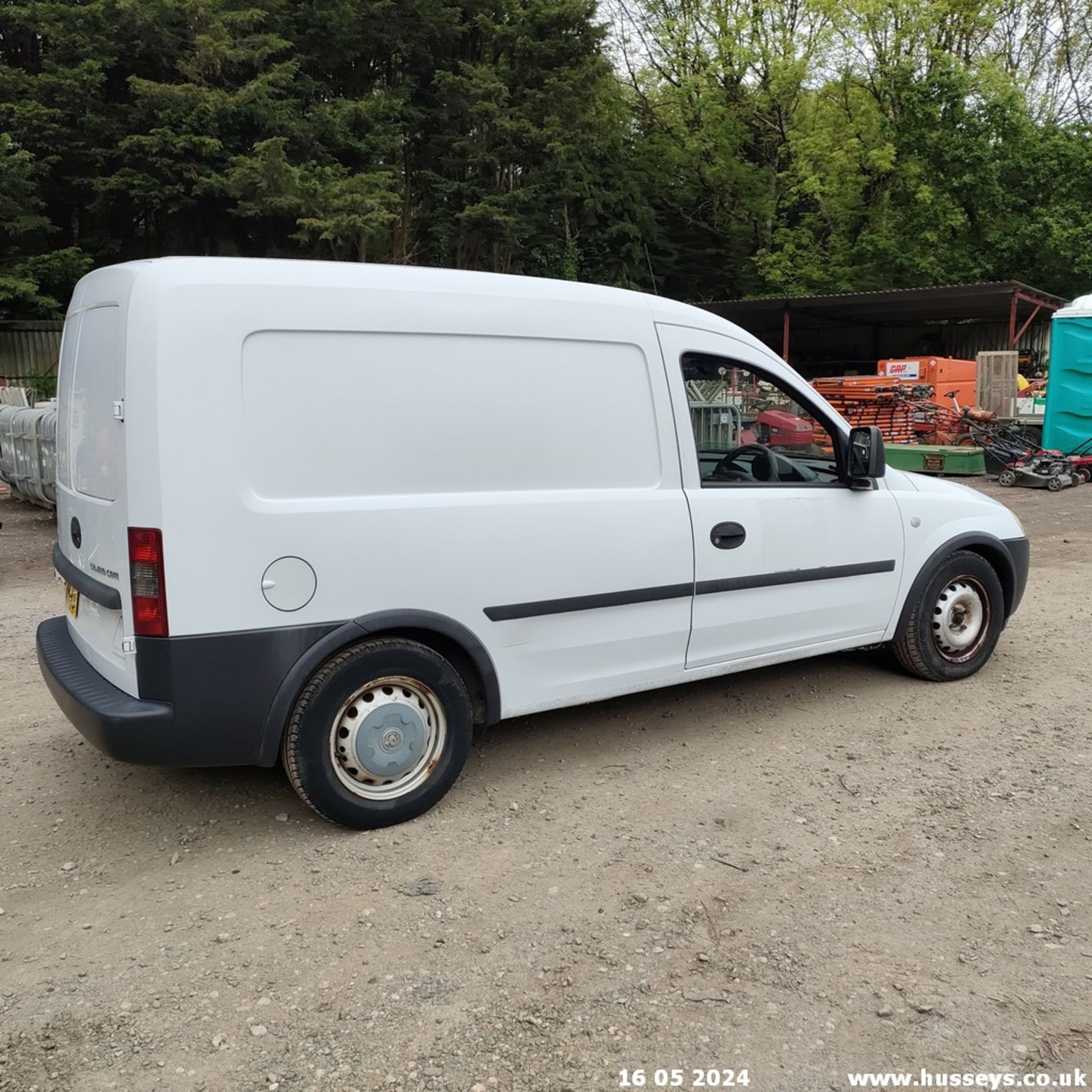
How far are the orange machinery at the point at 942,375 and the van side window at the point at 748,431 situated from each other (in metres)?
16.1

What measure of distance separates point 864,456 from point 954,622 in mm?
1287

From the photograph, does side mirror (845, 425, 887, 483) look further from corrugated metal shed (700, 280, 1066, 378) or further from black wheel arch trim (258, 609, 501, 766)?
corrugated metal shed (700, 280, 1066, 378)

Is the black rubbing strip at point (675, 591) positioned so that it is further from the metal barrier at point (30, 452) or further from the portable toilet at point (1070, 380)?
the portable toilet at point (1070, 380)

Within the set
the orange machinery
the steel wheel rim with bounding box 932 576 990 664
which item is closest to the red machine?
the steel wheel rim with bounding box 932 576 990 664

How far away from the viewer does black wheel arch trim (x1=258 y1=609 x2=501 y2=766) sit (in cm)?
327

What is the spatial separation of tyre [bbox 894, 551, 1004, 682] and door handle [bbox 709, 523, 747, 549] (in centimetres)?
132

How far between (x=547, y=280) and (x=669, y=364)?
0.64 meters

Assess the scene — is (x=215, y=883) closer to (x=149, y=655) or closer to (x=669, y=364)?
(x=149, y=655)

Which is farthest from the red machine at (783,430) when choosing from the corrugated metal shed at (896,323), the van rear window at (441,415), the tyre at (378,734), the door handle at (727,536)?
the corrugated metal shed at (896,323)

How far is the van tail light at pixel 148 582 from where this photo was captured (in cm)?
307

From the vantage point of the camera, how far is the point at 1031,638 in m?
6.12

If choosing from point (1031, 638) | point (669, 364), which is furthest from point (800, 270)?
point (669, 364)

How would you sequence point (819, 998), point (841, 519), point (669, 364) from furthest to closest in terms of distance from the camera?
point (841, 519) → point (669, 364) → point (819, 998)

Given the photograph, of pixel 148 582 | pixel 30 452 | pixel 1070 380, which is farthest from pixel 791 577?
pixel 1070 380
